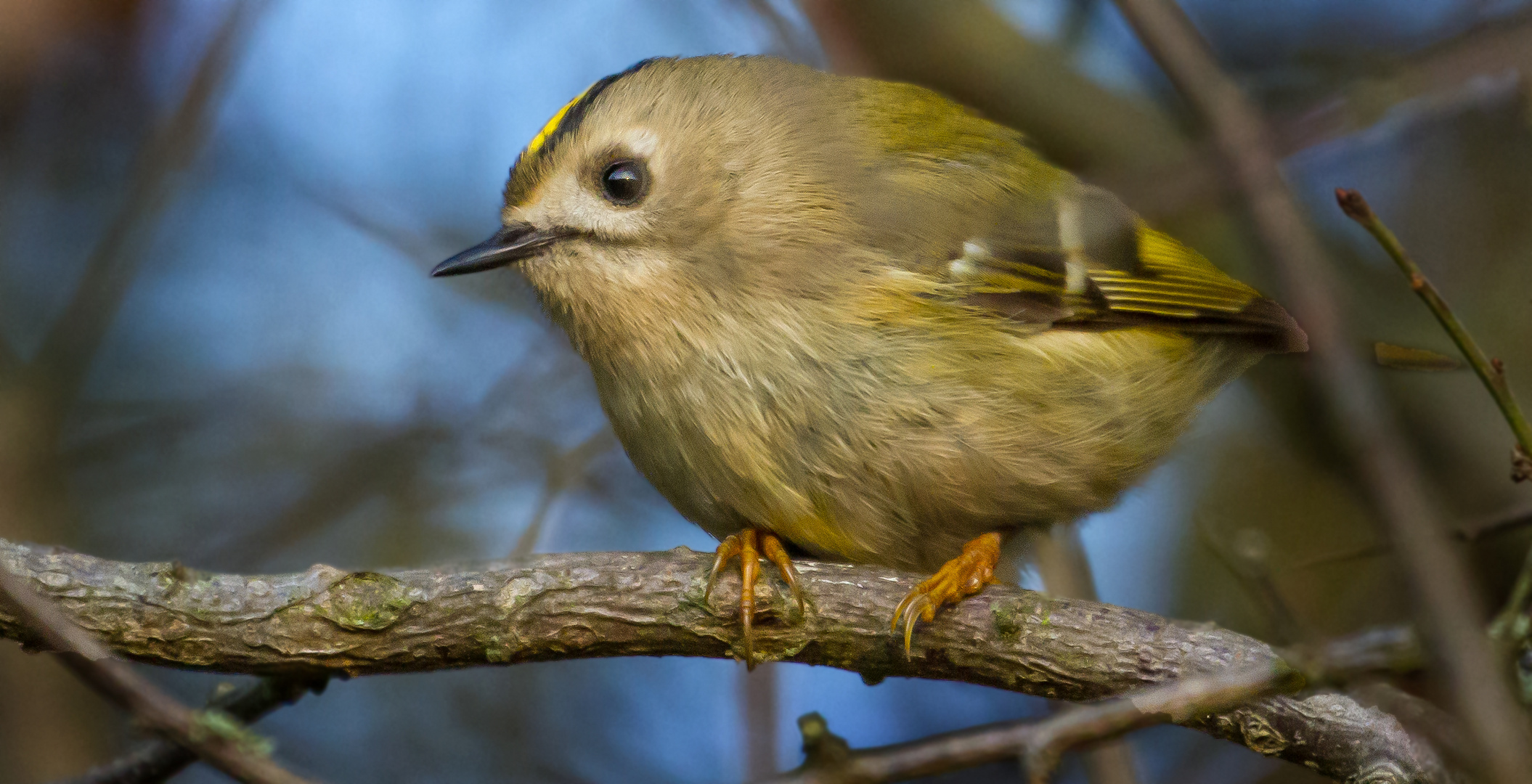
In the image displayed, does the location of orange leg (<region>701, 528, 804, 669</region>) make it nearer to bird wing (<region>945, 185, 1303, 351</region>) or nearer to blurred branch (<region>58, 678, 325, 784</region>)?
bird wing (<region>945, 185, 1303, 351</region>)

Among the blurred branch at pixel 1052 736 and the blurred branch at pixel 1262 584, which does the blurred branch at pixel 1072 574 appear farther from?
the blurred branch at pixel 1052 736

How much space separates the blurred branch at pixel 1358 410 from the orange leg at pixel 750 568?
3.44ft

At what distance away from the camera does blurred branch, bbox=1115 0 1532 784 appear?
0.88m

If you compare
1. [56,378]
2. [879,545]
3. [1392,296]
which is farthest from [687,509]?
[1392,296]

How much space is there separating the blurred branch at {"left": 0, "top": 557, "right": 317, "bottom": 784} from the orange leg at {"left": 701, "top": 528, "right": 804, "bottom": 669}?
0.88 metres

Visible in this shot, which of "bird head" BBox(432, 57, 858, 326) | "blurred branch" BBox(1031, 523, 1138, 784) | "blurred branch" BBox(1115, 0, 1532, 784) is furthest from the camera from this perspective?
"blurred branch" BBox(1031, 523, 1138, 784)

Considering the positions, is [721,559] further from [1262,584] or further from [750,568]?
[1262,584]

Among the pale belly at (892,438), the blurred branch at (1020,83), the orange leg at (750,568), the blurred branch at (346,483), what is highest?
the blurred branch at (1020,83)

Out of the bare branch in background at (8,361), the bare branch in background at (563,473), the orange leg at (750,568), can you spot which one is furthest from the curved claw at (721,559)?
the bare branch in background at (8,361)

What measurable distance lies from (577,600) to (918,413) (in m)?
0.63

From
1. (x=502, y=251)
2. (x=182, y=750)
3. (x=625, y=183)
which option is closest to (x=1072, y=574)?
(x=625, y=183)

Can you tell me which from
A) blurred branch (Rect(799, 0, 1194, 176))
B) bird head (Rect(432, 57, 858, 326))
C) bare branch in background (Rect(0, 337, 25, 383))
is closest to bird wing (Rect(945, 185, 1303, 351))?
bird head (Rect(432, 57, 858, 326))

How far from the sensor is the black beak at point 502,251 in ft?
7.57

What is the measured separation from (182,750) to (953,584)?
123cm
